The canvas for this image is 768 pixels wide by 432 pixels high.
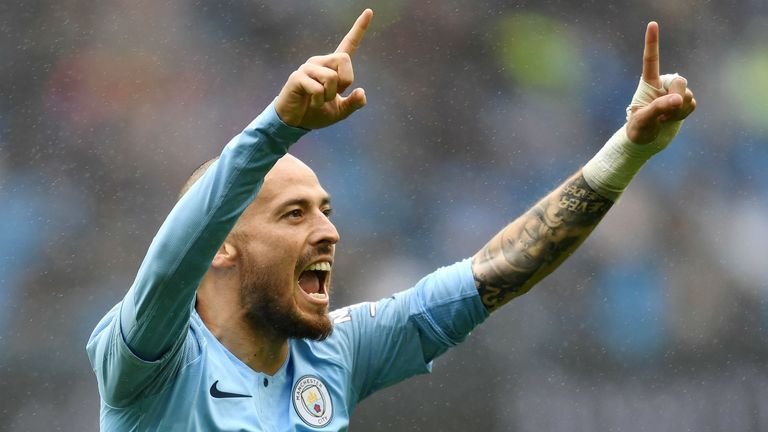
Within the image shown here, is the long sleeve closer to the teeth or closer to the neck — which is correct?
the neck

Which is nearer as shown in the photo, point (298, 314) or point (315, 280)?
point (298, 314)

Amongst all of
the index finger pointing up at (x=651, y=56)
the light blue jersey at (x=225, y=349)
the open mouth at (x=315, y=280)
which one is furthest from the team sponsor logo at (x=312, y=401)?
the index finger pointing up at (x=651, y=56)

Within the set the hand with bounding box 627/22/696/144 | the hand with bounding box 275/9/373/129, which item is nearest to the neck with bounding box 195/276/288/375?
the hand with bounding box 275/9/373/129

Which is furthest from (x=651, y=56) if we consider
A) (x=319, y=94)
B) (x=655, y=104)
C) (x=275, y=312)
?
(x=275, y=312)

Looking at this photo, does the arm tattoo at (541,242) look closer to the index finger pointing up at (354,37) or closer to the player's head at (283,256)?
the player's head at (283,256)

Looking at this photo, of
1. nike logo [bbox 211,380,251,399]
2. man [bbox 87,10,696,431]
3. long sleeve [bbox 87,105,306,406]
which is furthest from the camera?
nike logo [bbox 211,380,251,399]

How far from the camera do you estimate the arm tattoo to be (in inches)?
122

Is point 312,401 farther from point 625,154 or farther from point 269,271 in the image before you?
point 625,154

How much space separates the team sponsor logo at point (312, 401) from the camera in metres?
3.00

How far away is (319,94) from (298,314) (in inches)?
39.6

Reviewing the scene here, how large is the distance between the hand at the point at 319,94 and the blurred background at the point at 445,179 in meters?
3.39

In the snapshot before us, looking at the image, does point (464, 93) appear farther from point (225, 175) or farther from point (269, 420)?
point (225, 175)

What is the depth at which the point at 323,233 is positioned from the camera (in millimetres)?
3162

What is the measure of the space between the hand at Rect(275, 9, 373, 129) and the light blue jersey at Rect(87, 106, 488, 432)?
0.04m
